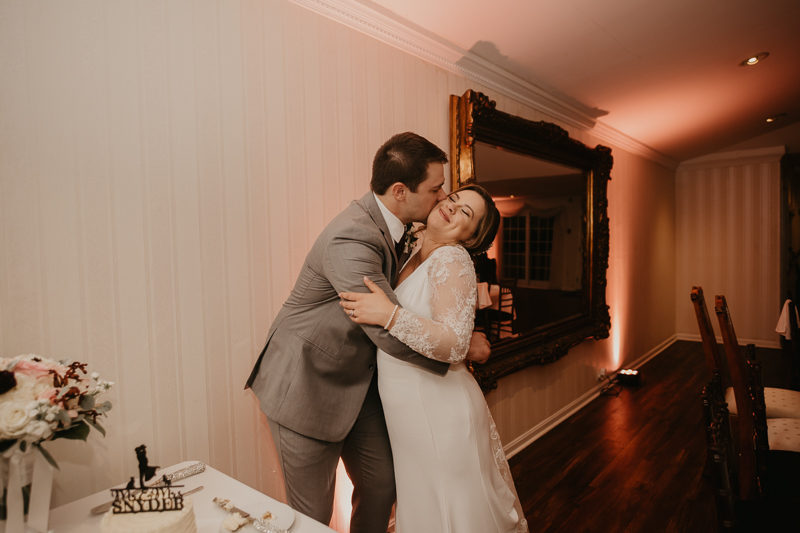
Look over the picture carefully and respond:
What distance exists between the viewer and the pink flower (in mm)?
940

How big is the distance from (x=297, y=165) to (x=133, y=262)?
0.74 m

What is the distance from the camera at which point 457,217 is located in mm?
1690

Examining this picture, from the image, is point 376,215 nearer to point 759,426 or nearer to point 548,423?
point 759,426

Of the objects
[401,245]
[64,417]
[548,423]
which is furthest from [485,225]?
[548,423]

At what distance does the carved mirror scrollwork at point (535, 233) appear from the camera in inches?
109

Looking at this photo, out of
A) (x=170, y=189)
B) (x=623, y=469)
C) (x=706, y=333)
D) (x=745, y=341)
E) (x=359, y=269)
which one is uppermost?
(x=170, y=189)

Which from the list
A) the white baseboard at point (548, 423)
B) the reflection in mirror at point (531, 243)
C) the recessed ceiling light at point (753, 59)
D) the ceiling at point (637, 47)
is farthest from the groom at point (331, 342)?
the recessed ceiling light at point (753, 59)

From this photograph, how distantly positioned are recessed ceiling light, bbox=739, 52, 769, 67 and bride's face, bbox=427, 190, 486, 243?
3.26 m

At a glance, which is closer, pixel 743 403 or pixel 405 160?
pixel 405 160

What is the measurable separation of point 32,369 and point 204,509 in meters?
0.53

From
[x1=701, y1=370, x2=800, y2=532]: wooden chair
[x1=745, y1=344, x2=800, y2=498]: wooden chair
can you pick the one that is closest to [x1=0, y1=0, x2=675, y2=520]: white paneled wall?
[x1=701, y1=370, x2=800, y2=532]: wooden chair

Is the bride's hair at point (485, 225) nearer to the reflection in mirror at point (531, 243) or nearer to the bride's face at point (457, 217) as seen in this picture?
the bride's face at point (457, 217)

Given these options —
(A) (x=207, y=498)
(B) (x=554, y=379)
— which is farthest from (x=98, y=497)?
(B) (x=554, y=379)

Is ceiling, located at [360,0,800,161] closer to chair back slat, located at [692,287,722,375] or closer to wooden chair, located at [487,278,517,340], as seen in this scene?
wooden chair, located at [487,278,517,340]
